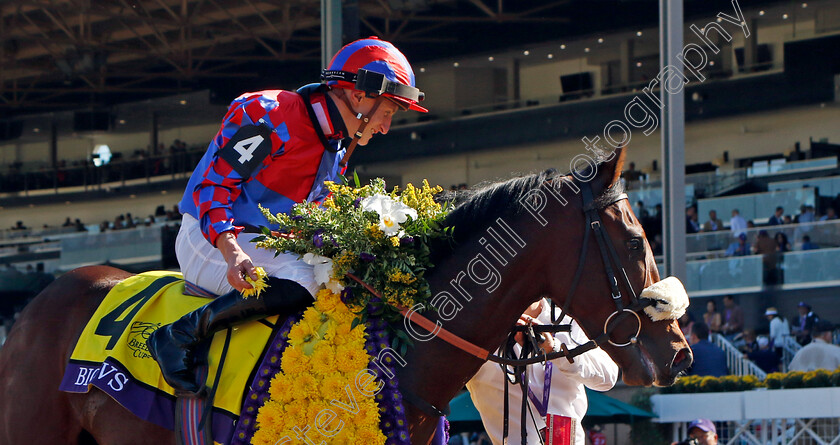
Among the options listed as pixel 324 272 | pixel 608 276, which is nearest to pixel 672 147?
pixel 608 276

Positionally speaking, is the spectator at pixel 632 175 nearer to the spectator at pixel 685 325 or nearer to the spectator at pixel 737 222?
the spectator at pixel 737 222

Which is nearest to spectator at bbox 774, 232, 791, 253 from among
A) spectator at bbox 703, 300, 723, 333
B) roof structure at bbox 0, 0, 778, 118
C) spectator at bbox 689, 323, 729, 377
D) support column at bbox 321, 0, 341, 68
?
spectator at bbox 703, 300, 723, 333

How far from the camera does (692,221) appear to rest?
11.3 m

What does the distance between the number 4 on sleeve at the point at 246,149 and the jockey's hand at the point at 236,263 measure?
0.22m

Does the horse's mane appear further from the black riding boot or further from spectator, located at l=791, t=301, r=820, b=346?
spectator, located at l=791, t=301, r=820, b=346

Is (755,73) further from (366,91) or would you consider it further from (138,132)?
(366,91)

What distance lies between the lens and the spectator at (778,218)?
10.4 metres

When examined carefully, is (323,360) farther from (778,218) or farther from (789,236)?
(778,218)

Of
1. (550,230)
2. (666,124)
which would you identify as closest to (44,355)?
(550,230)

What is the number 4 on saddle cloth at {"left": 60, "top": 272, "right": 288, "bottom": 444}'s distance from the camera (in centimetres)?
265

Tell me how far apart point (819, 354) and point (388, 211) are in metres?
5.70

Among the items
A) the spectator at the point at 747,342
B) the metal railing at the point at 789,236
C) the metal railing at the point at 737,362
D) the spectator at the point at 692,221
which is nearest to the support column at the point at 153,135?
the spectator at the point at 692,221

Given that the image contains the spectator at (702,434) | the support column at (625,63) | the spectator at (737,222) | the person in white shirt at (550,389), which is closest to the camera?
the person in white shirt at (550,389)

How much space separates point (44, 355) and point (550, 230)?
5.75 ft
